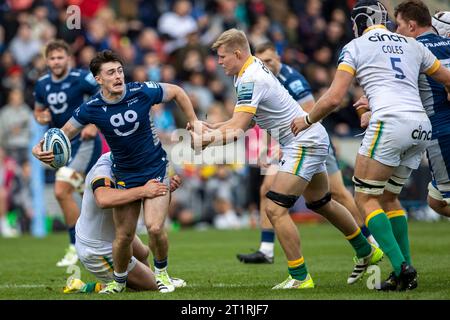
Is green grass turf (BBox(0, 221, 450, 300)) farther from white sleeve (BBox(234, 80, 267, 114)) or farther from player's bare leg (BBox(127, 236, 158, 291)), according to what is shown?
white sleeve (BBox(234, 80, 267, 114))

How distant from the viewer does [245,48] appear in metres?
9.14

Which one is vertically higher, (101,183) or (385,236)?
(101,183)

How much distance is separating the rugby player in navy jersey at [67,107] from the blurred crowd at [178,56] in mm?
5296

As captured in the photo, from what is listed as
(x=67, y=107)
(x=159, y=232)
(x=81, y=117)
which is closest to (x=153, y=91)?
(x=81, y=117)

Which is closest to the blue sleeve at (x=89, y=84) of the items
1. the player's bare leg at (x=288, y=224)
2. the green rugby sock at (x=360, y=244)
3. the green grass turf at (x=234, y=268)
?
the green grass turf at (x=234, y=268)

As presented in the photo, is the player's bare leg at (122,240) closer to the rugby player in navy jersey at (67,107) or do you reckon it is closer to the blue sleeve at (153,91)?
the blue sleeve at (153,91)

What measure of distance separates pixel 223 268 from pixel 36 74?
30.2ft

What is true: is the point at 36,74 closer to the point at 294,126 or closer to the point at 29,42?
the point at 29,42

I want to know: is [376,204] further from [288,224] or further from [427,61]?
[427,61]

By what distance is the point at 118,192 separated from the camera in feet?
28.3

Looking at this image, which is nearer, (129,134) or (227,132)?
(227,132)

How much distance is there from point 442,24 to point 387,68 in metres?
1.87
